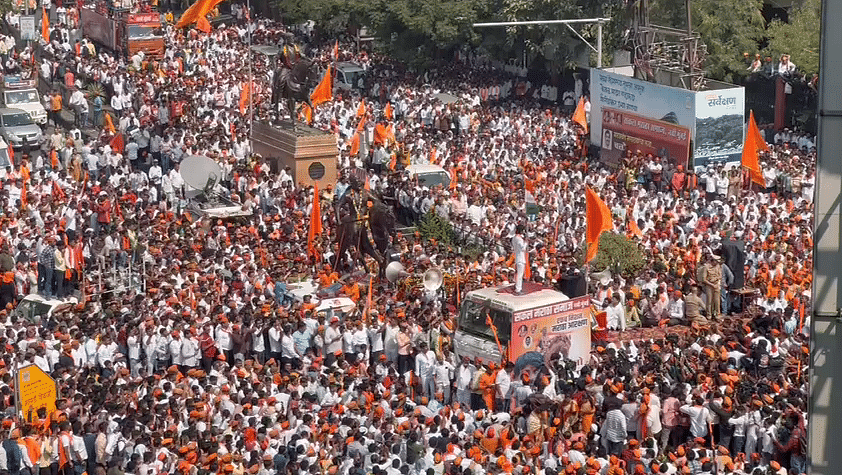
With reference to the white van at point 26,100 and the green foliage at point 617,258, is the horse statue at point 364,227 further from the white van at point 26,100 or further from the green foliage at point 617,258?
the white van at point 26,100

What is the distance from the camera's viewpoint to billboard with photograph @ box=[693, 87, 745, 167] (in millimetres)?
36969

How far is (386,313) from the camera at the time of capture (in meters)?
27.5

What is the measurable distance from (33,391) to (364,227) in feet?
29.9

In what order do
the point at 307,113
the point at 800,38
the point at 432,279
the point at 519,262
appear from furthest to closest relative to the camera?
the point at 800,38
the point at 307,113
the point at 432,279
the point at 519,262

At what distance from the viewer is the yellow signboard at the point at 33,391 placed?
72.3 feet

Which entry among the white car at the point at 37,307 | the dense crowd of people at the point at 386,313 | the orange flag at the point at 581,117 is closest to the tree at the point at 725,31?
the dense crowd of people at the point at 386,313

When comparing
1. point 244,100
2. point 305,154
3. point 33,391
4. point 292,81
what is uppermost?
point 292,81

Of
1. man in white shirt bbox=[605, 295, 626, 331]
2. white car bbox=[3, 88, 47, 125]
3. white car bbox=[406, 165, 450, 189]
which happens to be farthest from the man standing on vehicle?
white car bbox=[3, 88, 47, 125]

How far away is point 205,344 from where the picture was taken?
25.8m

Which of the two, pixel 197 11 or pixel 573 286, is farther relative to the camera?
pixel 197 11

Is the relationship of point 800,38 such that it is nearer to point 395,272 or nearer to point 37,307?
point 395,272

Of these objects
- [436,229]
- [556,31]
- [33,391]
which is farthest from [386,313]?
[556,31]

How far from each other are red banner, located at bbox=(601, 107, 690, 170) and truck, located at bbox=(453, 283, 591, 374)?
41.1 feet

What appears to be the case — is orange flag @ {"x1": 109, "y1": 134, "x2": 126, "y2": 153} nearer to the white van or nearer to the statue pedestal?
the statue pedestal
